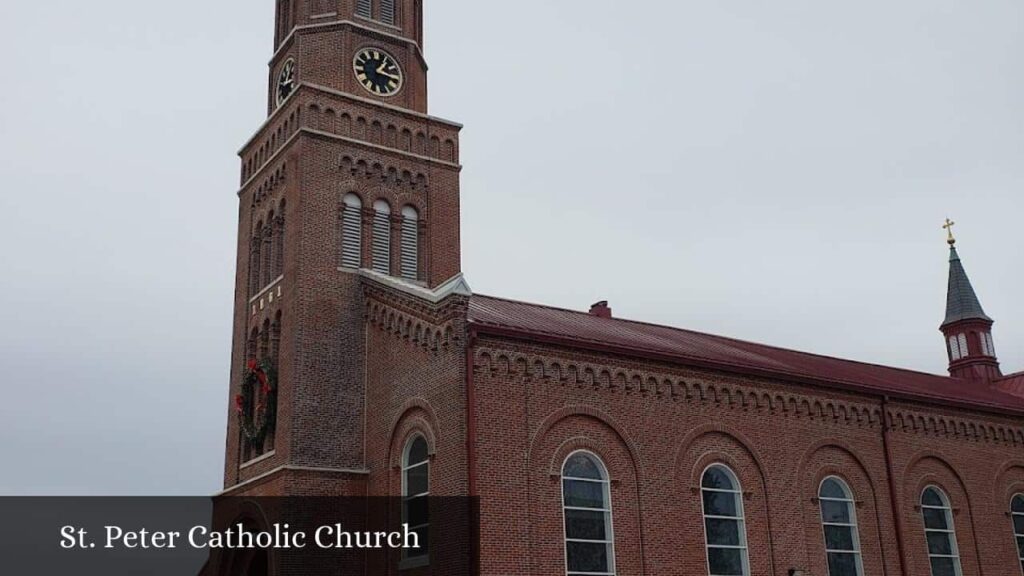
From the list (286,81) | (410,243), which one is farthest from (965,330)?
(286,81)

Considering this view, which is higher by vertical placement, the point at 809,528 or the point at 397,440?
the point at 397,440

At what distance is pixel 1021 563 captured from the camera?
33656 mm

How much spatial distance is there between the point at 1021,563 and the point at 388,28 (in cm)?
2635

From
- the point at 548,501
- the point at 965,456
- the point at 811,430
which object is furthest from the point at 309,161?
the point at 965,456

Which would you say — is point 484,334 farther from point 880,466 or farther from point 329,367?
point 880,466

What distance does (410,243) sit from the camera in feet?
101

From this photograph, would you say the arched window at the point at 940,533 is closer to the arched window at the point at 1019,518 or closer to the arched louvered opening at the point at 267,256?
the arched window at the point at 1019,518

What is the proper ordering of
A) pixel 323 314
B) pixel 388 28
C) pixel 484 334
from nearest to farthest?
pixel 484 334 → pixel 323 314 → pixel 388 28

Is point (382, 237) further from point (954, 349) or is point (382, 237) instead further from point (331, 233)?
point (954, 349)

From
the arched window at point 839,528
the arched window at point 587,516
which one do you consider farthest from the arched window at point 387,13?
the arched window at point 839,528

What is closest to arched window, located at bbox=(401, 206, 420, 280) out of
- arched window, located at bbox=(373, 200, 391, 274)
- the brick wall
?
arched window, located at bbox=(373, 200, 391, 274)

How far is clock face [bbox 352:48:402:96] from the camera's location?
31984 mm

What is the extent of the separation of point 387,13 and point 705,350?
14595 millimetres

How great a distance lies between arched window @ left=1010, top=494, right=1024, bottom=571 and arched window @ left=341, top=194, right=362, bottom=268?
22693mm
